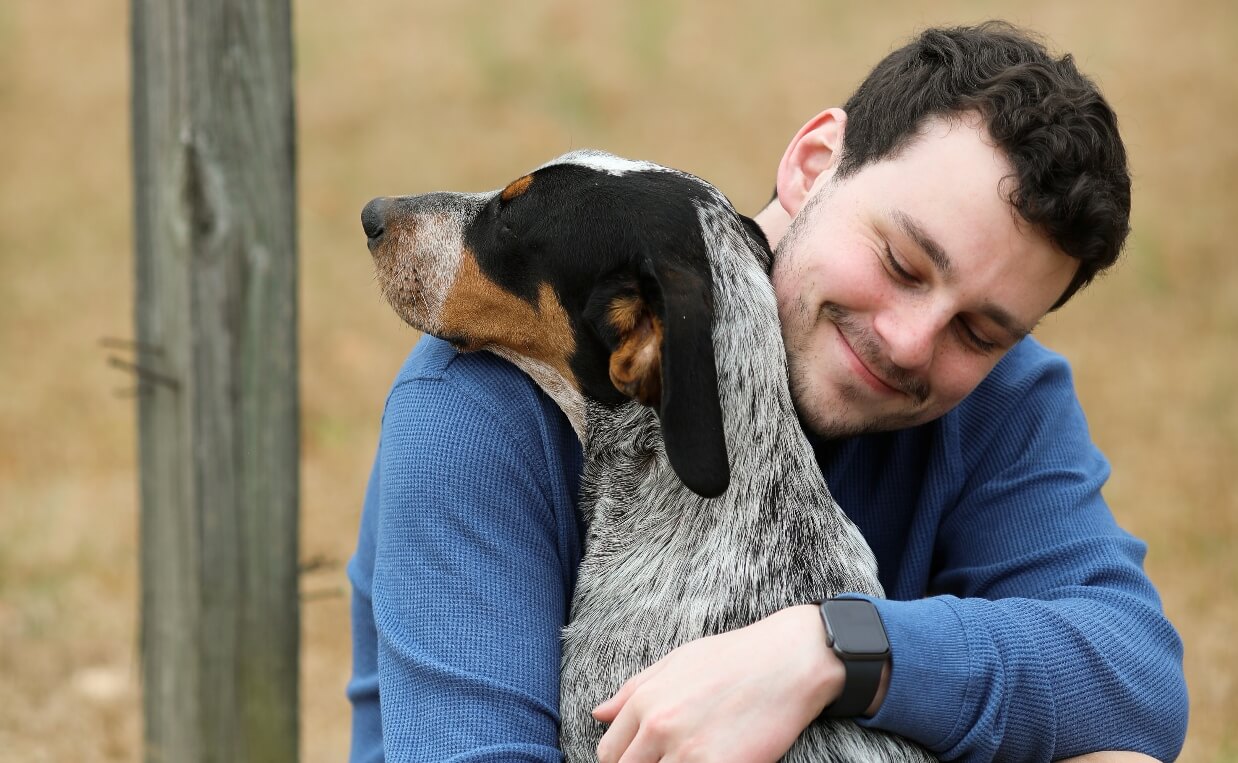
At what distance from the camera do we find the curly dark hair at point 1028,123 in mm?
2617

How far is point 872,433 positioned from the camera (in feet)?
9.84

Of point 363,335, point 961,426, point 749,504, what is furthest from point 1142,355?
point 749,504

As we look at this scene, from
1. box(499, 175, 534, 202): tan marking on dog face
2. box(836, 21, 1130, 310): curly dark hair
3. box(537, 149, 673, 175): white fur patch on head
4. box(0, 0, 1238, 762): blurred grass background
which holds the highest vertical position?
box(836, 21, 1130, 310): curly dark hair

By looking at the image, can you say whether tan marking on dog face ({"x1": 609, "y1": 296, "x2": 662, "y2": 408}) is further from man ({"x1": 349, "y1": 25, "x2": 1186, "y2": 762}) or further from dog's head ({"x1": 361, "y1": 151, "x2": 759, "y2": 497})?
man ({"x1": 349, "y1": 25, "x2": 1186, "y2": 762})

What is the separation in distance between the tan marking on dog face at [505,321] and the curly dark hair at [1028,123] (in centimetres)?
68

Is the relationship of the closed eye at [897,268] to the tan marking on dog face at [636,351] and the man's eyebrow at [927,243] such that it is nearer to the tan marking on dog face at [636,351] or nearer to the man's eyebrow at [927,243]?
the man's eyebrow at [927,243]

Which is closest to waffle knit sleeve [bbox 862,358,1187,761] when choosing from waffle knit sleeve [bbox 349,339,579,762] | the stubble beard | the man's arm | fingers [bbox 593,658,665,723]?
the man's arm

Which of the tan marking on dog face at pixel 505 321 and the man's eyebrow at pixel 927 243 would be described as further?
the tan marking on dog face at pixel 505 321

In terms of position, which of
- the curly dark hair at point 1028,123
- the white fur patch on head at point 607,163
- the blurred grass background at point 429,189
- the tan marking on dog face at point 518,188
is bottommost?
the blurred grass background at point 429,189

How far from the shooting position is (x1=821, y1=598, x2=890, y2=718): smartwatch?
2443 millimetres

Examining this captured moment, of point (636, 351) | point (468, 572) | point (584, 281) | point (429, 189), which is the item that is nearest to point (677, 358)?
point (636, 351)

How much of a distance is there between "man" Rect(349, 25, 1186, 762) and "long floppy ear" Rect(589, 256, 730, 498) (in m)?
0.28

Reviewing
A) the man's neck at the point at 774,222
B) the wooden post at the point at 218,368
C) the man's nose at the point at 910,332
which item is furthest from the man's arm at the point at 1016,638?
the wooden post at the point at 218,368

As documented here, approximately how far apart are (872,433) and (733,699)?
0.82 meters
